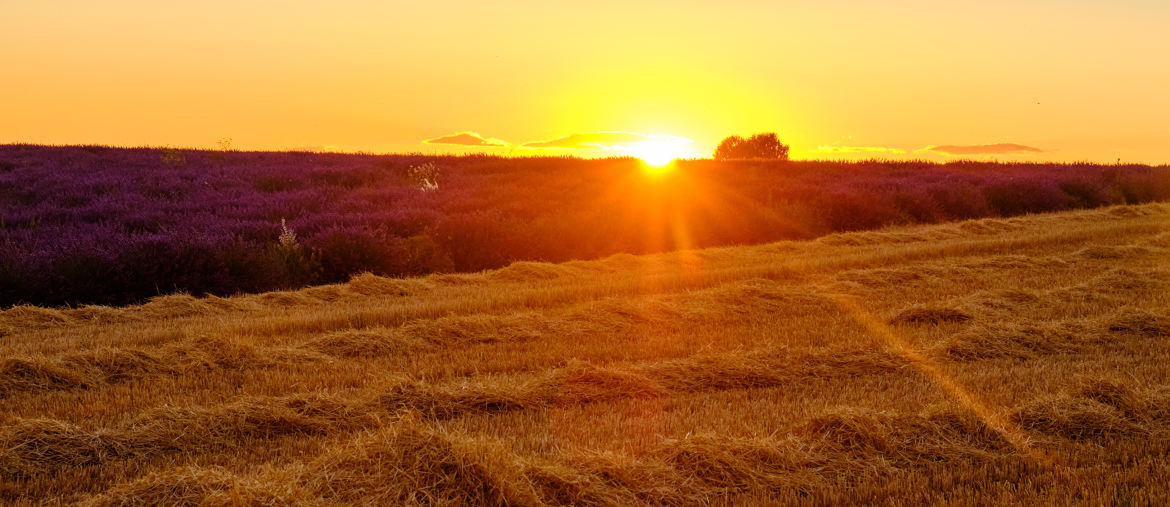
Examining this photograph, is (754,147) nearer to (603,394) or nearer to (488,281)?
(488,281)

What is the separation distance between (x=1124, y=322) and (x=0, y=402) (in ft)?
27.3

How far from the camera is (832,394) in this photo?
18.0 ft

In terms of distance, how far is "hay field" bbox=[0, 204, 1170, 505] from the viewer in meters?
3.90

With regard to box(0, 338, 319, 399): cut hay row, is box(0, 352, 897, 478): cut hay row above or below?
above

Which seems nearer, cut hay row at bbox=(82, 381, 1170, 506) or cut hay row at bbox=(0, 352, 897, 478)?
cut hay row at bbox=(82, 381, 1170, 506)

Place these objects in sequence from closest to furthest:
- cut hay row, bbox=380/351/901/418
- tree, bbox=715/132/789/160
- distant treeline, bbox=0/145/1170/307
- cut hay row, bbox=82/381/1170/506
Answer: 1. cut hay row, bbox=82/381/1170/506
2. cut hay row, bbox=380/351/901/418
3. distant treeline, bbox=0/145/1170/307
4. tree, bbox=715/132/789/160

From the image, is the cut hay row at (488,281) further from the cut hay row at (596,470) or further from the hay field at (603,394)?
the cut hay row at (596,470)

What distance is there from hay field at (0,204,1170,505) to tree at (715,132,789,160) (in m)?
41.2

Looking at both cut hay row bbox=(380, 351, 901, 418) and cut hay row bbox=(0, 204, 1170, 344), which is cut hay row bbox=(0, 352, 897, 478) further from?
cut hay row bbox=(0, 204, 1170, 344)

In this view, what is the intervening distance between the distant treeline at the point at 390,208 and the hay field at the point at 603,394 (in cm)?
166

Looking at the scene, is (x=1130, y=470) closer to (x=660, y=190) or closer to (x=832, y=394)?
(x=832, y=394)

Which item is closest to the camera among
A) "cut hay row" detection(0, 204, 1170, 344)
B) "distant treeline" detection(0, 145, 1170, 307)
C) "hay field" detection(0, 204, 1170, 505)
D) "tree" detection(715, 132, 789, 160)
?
"hay field" detection(0, 204, 1170, 505)

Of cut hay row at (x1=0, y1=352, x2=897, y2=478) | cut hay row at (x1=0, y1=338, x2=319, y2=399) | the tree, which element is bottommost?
cut hay row at (x1=0, y1=338, x2=319, y2=399)

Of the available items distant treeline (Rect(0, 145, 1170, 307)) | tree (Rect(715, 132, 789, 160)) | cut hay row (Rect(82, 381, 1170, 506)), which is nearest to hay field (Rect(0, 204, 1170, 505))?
cut hay row (Rect(82, 381, 1170, 506))
